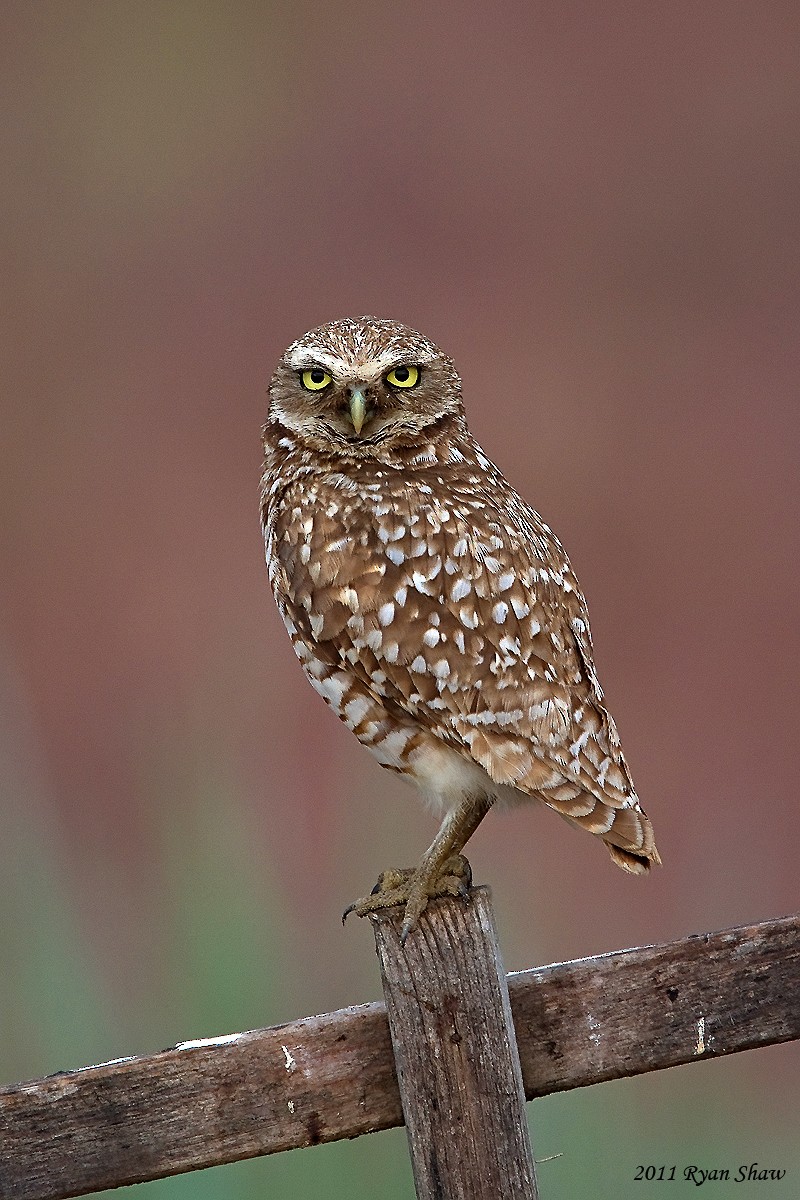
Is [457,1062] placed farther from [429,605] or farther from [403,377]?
[403,377]

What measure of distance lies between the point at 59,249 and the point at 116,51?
2.24ft

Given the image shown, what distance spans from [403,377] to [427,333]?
226 centimetres

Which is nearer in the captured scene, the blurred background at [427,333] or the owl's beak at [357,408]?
the owl's beak at [357,408]

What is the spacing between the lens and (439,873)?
169 centimetres

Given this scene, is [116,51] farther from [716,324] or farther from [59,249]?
[716,324]

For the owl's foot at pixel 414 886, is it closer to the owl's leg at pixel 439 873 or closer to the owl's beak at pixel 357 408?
the owl's leg at pixel 439 873

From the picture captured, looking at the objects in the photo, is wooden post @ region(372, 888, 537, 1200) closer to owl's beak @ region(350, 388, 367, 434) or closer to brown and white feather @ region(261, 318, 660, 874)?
brown and white feather @ region(261, 318, 660, 874)

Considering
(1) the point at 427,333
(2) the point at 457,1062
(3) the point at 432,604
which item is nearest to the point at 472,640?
(3) the point at 432,604

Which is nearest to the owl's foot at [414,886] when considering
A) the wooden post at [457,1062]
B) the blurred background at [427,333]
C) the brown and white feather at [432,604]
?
the brown and white feather at [432,604]

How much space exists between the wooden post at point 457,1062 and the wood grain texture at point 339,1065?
41 millimetres

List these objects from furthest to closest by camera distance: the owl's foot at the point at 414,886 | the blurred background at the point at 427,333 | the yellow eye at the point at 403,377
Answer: the blurred background at the point at 427,333, the yellow eye at the point at 403,377, the owl's foot at the point at 414,886

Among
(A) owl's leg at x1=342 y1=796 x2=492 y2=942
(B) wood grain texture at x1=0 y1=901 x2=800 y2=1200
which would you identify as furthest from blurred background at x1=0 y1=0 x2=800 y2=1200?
(B) wood grain texture at x1=0 y1=901 x2=800 y2=1200

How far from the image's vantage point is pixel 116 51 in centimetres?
421

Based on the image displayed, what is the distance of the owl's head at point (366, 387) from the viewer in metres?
1.71
